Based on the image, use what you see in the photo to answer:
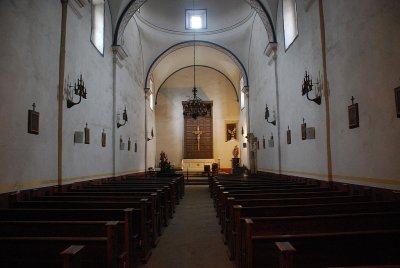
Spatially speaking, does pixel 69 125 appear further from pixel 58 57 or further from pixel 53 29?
pixel 53 29

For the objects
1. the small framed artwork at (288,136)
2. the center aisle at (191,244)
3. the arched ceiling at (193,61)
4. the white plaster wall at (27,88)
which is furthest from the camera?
the arched ceiling at (193,61)

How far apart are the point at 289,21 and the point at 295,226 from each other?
881 centimetres

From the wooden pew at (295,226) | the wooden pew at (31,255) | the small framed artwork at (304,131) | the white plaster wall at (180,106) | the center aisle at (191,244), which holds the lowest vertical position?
the center aisle at (191,244)

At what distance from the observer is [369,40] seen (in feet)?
17.6

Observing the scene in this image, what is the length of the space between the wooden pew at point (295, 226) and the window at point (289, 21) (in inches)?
288

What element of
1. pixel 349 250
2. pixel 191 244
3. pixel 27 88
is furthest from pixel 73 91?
pixel 349 250

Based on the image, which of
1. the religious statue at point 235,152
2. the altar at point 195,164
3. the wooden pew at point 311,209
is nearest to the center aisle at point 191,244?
the wooden pew at point 311,209

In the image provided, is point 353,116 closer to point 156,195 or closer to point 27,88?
point 156,195

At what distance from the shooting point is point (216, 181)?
922cm

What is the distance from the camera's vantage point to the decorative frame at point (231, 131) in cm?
2386

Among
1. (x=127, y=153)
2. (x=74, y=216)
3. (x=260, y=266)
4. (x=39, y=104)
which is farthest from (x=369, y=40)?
(x=127, y=153)

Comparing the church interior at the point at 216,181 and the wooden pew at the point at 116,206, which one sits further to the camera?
the wooden pew at the point at 116,206

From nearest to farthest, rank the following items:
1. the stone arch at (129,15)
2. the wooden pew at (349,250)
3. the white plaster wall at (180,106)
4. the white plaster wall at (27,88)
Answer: the wooden pew at (349,250), the white plaster wall at (27,88), the stone arch at (129,15), the white plaster wall at (180,106)

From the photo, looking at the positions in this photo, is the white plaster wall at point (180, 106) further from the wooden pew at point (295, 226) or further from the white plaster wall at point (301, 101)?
the wooden pew at point (295, 226)
